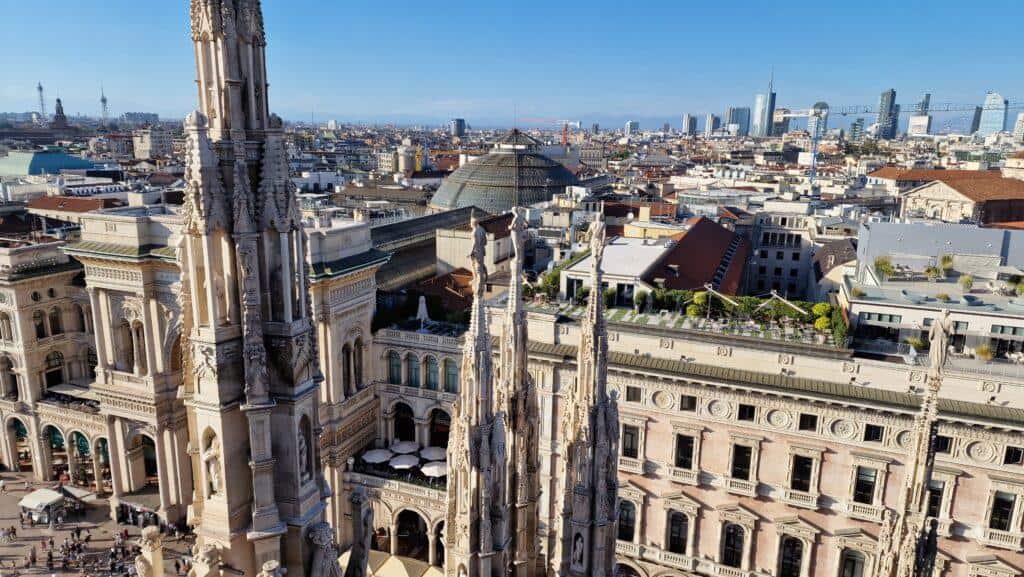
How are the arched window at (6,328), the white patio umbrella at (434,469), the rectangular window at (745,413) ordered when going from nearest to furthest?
the rectangular window at (745,413)
the white patio umbrella at (434,469)
the arched window at (6,328)

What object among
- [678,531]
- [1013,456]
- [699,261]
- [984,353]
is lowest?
[678,531]

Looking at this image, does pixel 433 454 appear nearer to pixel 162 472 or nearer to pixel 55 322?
pixel 162 472

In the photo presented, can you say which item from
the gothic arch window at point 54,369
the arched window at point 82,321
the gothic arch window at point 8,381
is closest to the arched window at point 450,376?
the arched window at point 82,321

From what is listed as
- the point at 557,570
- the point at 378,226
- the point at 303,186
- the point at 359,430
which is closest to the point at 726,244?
the point at 378,226

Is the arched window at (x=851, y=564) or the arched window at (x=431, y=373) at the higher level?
the arched window at (x=431, y=373)

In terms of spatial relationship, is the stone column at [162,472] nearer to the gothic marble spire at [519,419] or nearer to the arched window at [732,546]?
the gothic marble spire at [519,419]

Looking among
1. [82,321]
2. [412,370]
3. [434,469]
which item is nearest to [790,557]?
[434,469]

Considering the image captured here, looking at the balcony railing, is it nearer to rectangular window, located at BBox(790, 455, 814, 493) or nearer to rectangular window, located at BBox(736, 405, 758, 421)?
rectangular window, located at BBox(790, 455, 814, 493)
